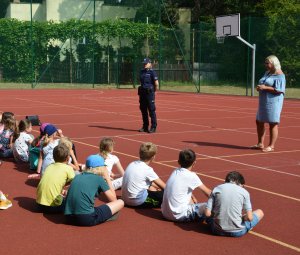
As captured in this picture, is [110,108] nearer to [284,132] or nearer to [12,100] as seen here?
[12,100]

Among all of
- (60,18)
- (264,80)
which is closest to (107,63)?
(60,18)

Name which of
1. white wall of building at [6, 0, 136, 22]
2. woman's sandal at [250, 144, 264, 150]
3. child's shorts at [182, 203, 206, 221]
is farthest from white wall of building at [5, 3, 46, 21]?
child's shorts at [182, 203, 206, 221]

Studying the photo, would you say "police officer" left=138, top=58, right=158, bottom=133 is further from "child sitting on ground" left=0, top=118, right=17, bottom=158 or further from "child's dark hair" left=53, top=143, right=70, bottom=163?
"child's dark hair" left=53, top=143, right=70, bottom=163

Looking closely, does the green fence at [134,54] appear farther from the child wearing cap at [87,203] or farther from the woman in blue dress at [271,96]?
the child wearing cap at [87,203]

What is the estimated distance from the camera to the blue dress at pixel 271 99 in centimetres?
1159

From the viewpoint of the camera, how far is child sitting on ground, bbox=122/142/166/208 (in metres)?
7.09

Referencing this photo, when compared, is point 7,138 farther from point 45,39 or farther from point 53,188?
point 45,39

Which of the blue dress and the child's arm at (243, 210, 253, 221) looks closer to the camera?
the child's arm at (243, 210, 253, 221)

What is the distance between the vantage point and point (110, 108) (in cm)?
2212

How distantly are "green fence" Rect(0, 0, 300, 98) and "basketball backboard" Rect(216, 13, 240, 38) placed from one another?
1832mm

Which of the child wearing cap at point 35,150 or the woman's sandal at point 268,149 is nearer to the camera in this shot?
the child wearing cap at point 35,150

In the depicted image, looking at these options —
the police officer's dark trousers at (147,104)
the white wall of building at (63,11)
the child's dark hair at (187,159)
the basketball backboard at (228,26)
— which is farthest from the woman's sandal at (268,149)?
the white wall of building at (63,11)

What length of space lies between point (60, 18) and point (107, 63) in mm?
10087

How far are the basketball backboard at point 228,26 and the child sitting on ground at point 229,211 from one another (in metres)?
24.7
